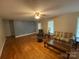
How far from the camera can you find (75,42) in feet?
14.5

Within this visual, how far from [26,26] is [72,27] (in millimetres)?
6685

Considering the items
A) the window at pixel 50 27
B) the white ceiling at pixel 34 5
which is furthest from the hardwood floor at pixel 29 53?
the window at pixel 50 27

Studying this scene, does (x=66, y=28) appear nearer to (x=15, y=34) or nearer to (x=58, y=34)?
(x=58, y=34)

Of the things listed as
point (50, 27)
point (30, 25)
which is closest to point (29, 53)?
point (50, 27)

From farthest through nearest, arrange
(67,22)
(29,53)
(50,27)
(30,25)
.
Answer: (30,25), (50,27), (67,22), (29,53)

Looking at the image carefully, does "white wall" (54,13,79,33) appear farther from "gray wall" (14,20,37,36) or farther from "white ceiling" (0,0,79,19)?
"gray wall" (14,20,37,36)

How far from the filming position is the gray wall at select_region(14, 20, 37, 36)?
9.00 metres

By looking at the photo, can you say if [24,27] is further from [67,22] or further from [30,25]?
[67,22]

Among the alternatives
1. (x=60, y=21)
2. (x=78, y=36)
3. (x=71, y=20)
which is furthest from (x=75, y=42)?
(x=60, y=21)

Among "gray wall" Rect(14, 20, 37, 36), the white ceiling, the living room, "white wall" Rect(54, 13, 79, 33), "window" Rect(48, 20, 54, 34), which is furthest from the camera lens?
"gray wall" Rect(14, 20, 37, 36)

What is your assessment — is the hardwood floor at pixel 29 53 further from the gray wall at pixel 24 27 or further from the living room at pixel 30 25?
the gray wall at pixel 24 27

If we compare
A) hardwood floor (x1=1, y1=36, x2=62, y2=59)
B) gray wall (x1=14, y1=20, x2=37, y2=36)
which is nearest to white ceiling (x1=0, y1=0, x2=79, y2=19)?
hardwood floor (x1=1, y1=36, x2=62, y2=59)

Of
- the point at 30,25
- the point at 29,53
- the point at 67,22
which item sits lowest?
the point at 29,53

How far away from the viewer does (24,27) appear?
32.8ft
